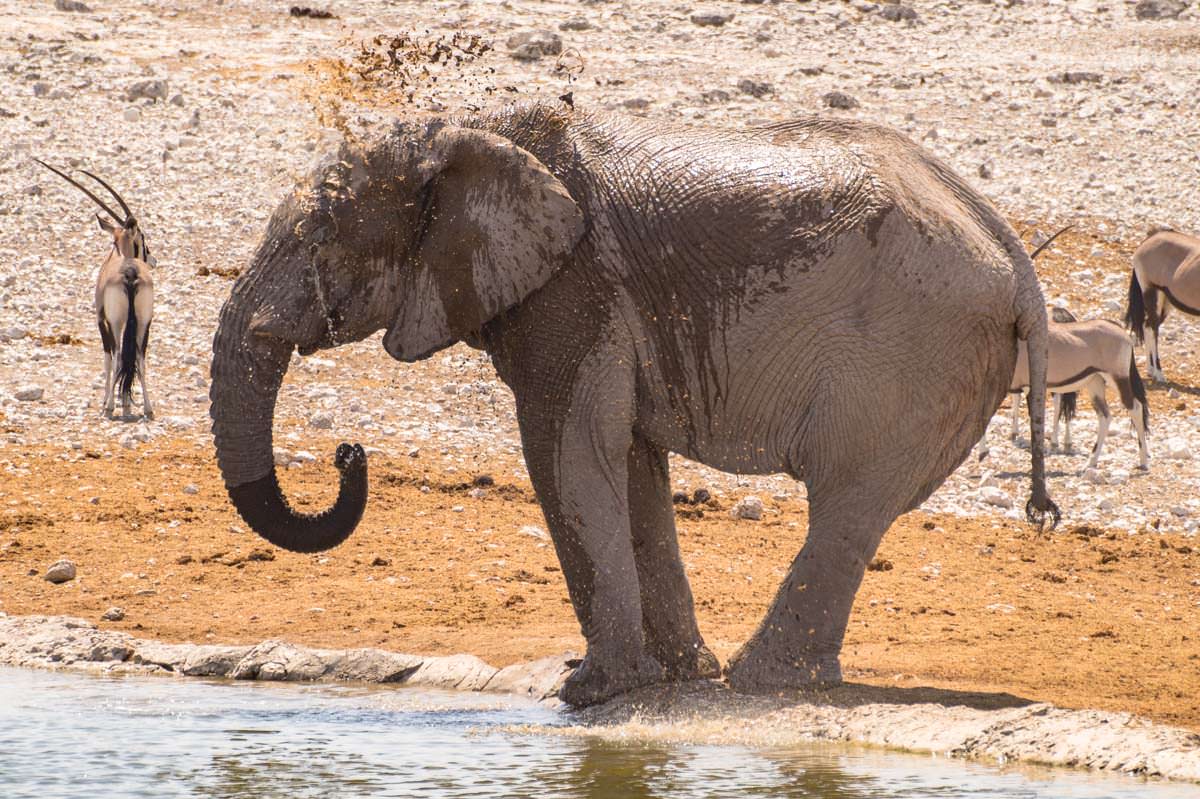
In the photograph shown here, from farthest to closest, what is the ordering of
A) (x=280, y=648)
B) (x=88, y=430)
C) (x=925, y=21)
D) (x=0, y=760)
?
(x=925, y=21), (x=88, y=430), (x=280, y=648), (x=0, y=760)

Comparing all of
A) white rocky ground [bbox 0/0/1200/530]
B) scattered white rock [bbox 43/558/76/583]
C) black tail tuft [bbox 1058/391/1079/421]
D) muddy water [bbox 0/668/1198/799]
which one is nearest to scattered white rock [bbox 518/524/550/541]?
white rocky ground [bbox 0/0/1200/530]

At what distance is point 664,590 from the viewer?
28.4 feet

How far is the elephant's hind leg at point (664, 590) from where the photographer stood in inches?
337

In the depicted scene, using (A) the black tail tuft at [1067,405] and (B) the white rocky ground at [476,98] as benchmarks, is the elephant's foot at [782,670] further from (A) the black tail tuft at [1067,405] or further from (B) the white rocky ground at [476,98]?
(A) the black tail tuft at [1067,405]

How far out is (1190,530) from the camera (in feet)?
45.9

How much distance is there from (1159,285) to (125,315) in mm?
11044

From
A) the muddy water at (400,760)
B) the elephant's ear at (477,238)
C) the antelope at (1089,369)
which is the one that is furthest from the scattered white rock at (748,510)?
the elephant's ear at (477,238)

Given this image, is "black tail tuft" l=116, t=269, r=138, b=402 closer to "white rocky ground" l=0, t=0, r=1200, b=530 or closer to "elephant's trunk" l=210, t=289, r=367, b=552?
"white rocky ground" l=0, t=0, r=1200, b=530

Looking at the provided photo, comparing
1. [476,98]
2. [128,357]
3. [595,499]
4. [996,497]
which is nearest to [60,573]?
[128,357]

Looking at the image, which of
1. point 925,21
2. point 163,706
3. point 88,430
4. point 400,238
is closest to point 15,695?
point 163,706

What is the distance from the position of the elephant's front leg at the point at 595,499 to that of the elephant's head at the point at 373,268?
0.50 metres

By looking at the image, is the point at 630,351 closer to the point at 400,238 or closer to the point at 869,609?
the point at 400,238

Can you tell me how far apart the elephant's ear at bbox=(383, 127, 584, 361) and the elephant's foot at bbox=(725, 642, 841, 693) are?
1.84 metres

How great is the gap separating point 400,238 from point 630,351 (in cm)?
109
